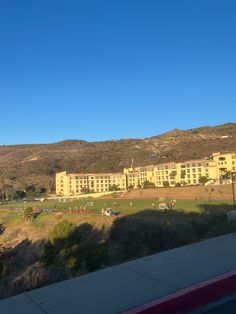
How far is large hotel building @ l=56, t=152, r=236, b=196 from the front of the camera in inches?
4082

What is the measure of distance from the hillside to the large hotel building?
53.9ft

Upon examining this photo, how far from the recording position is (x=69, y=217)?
50.0m

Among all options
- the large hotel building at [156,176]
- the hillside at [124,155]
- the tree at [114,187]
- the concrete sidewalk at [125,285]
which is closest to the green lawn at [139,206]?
the concrete sidewalk at [125,285]

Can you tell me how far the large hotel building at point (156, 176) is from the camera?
103688 millimetres

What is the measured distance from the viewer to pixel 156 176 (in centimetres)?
11381

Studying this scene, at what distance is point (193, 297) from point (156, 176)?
109 m

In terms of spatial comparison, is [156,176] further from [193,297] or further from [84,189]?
[193,297]

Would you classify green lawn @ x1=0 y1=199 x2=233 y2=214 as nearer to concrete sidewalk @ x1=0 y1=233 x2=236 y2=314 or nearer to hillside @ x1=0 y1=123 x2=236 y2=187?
concrete sidewalk @ x1=0 y1=233 x2=236 y2=314

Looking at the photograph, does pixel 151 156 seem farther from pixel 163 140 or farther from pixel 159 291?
pixel 159 291

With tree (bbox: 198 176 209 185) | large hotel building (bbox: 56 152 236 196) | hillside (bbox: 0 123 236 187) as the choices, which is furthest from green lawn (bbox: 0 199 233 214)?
hillside (bbox: 0 123 236 187)

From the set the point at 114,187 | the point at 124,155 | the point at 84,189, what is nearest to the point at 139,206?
the point at 114,187

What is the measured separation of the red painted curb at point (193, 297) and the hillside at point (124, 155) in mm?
133890

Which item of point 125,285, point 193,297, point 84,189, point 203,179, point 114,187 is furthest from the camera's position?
point 84,189

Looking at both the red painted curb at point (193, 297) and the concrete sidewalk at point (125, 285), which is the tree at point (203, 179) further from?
the red painted curb at point (193, 297)
